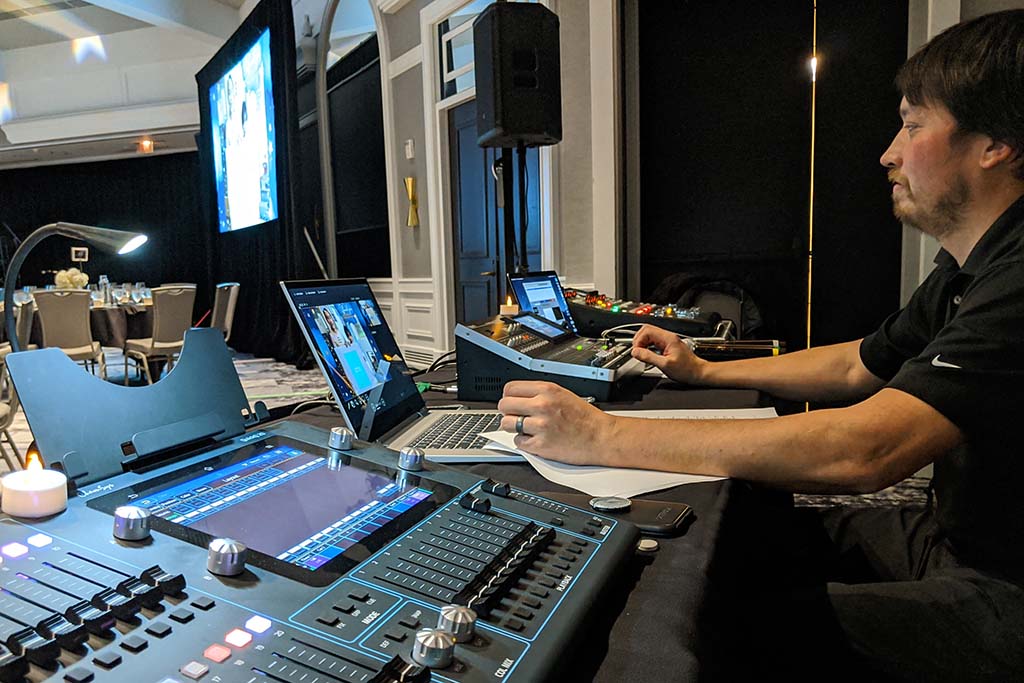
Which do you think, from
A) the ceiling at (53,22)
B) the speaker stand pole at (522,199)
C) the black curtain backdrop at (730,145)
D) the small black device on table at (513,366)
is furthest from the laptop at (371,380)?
the ceiling at (53,22)

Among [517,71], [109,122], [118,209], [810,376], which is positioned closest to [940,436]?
[810,376]

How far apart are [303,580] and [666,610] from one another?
0.91 ft

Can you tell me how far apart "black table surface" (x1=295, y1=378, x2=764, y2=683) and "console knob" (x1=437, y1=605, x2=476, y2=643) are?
0.23 ft

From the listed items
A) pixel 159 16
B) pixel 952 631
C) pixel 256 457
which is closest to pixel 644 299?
pixel 952 631

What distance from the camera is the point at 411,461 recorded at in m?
0.69

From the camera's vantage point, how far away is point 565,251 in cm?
354

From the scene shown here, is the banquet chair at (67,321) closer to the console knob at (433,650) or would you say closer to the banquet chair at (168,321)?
the banquet chair at (168,321)

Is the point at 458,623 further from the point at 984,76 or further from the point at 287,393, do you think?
the point at 287,393

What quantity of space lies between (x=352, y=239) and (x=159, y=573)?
6299mm

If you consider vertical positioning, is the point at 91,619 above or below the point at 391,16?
below

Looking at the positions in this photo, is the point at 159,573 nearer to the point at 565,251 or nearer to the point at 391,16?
the point at 565,251

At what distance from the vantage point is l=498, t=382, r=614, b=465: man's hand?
2.88 feet

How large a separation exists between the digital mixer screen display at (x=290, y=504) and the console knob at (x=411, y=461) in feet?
0.07

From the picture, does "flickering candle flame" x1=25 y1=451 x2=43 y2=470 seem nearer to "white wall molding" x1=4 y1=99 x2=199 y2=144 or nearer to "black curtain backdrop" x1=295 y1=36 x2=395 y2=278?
"black curtain backdrop" x1=295 y1=36 x2=395 y2=278
